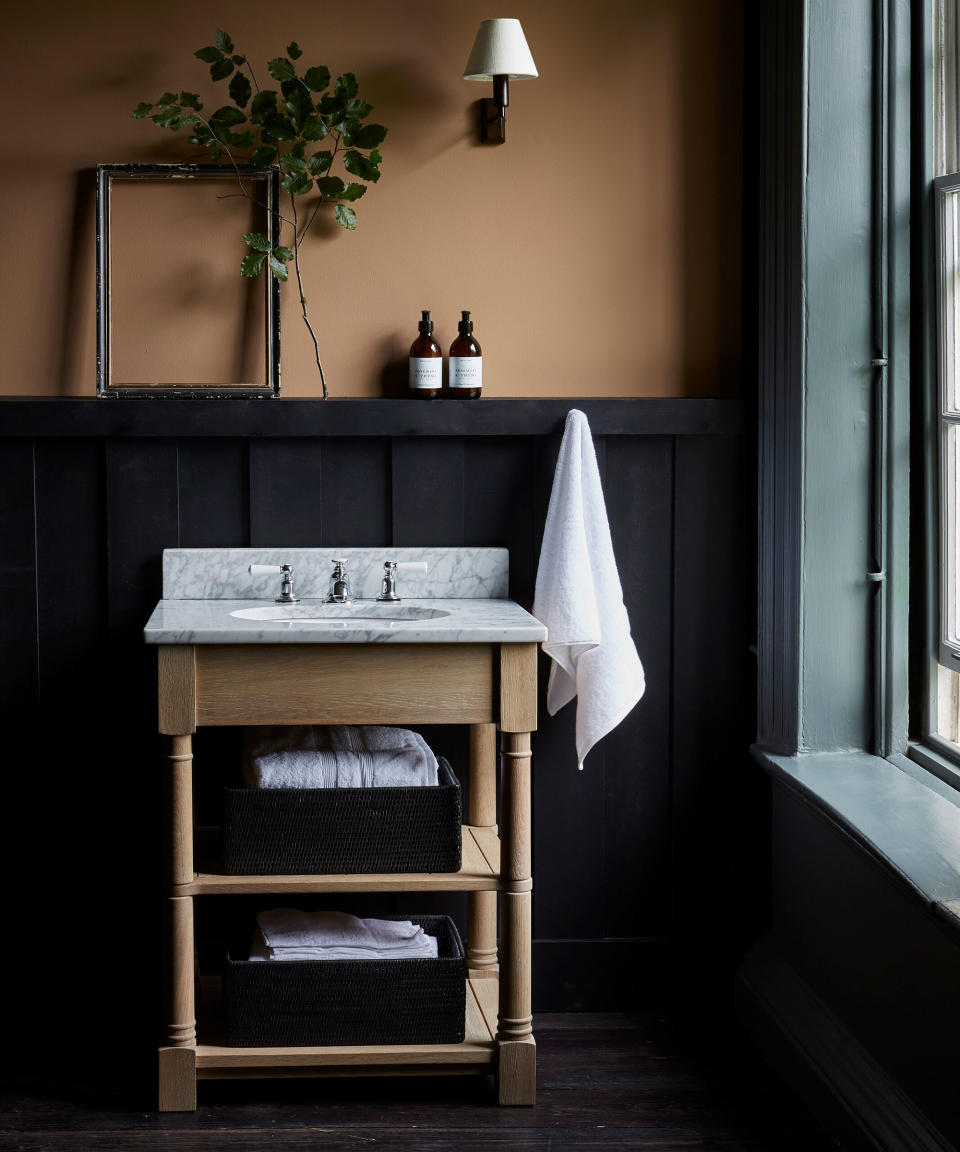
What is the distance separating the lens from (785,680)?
2.57 metres

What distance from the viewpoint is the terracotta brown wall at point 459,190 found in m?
2.67

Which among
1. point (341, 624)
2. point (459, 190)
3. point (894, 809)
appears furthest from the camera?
point (459, 190)

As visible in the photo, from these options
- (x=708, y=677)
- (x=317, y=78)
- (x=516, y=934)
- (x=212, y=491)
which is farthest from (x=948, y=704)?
(x=317, y=78)

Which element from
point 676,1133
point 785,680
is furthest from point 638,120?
point 676,1133

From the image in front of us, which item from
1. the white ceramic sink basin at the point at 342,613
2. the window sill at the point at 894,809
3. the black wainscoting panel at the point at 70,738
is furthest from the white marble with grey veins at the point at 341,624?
the window sill at the point at 894,809

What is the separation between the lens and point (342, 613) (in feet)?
8.54

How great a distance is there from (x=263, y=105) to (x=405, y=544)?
932mm

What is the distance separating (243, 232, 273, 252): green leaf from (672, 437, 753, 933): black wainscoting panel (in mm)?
943

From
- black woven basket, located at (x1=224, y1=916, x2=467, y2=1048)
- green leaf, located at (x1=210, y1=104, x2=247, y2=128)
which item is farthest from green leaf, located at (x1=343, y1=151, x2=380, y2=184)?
black woven basket, located at (x1=224, y1=916, x2=467, y2=1048)

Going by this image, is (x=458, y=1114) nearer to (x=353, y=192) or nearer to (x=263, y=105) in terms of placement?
(x=353, y=192)

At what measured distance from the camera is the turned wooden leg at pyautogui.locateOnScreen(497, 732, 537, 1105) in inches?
91.2

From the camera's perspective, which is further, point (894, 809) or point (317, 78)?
point (317, 78)

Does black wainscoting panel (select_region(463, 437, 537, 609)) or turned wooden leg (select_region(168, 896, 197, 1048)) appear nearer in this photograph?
turned wooden leg (select_region(168, 896, 197, 1048))

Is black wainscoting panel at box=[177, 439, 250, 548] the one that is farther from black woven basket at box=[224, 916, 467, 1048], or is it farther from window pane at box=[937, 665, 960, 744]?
window pane at box=[937, 665, 960, 744]
